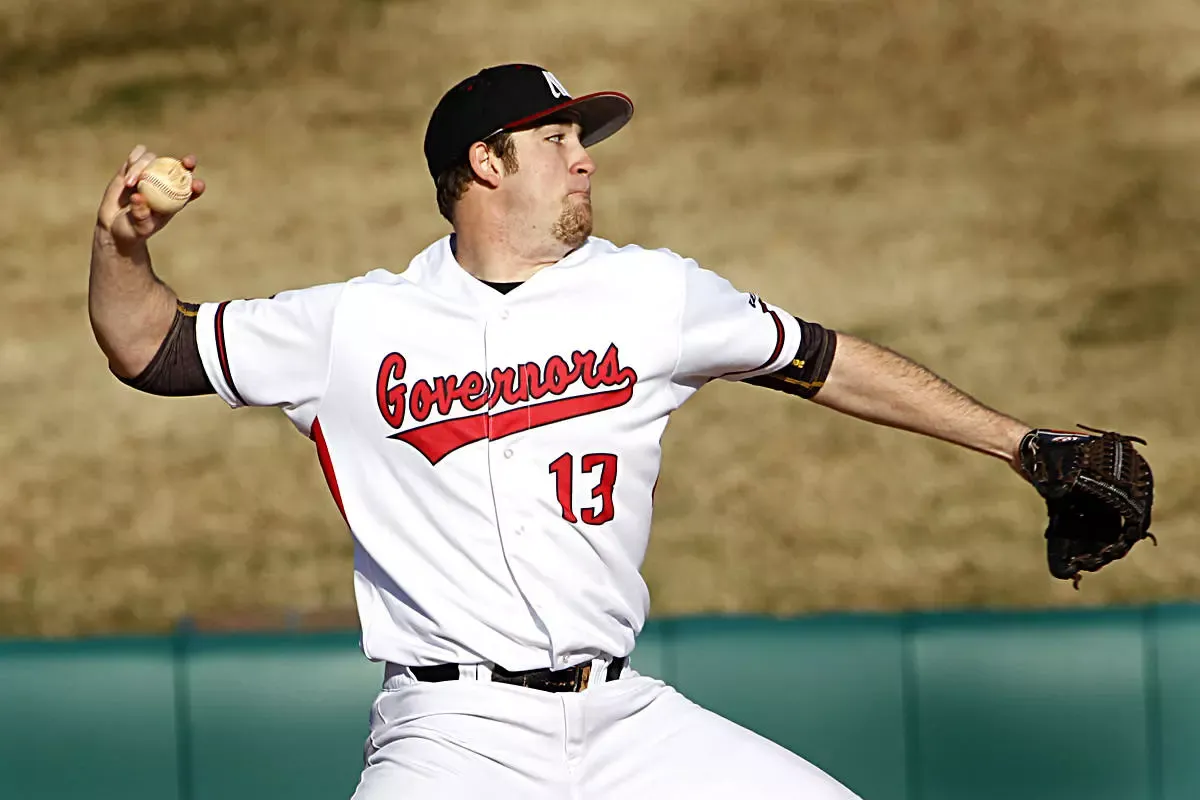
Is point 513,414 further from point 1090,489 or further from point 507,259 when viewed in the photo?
point 1090,489

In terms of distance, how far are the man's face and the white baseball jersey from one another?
0.09 metres

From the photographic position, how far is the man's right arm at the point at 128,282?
3.09m

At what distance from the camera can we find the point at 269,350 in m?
3.29

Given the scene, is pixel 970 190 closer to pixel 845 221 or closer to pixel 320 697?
pixel 845 221

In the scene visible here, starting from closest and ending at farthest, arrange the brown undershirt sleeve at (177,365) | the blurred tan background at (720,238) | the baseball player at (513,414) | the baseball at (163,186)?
1. the baseball at (163,186)
2. the baseball player at (513,414)
3. the brown undershirt sleeve at (177,365)
4. the blurred tan background at (720,238)

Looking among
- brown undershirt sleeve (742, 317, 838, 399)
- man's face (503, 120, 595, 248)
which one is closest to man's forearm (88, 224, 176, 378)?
man's face (503, 120, 595, 248)

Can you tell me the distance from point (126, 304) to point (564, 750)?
119 centimetres

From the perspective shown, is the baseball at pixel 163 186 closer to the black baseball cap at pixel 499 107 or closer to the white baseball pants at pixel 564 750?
the black baseball cap at pixel 499 107

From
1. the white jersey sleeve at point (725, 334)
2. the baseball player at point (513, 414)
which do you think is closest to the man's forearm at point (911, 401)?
the baseball player at point (513, 414)

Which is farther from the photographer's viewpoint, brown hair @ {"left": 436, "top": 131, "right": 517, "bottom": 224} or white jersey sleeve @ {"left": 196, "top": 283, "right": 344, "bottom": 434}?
brown hair @ {"left": 436, "top": 131, "right": 517, "bottom": 224}

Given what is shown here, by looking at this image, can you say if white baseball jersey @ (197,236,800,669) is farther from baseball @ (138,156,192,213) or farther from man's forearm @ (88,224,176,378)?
baseball @ (138,156,192,213)

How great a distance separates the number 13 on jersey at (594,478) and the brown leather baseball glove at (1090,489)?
0.84 m

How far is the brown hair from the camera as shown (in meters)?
3.45

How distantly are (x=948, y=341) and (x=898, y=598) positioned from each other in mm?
1883
